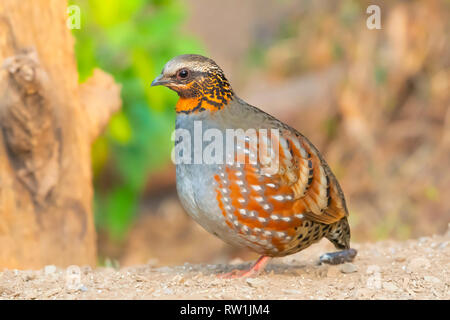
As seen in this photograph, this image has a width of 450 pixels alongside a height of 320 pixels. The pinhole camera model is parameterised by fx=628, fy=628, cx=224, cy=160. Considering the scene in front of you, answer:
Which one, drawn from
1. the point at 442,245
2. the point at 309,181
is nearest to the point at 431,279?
the point at 309,181

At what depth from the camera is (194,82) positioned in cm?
418

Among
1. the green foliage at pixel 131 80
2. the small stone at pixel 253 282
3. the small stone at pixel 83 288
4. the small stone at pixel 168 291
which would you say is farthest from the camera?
the green foliage at pixel 131 80

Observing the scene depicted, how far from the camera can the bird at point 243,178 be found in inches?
159

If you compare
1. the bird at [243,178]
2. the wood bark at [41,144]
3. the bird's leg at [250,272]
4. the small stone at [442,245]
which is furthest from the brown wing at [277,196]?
the wood bark at [41,144]

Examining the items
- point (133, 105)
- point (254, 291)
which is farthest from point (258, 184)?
point (133, 105)

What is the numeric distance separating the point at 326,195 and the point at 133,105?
161 inches

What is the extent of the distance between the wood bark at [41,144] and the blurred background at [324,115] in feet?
6.04

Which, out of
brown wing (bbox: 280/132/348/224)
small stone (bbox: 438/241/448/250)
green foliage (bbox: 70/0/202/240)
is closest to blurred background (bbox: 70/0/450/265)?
green foliage (bbox: 70/0/202/240)

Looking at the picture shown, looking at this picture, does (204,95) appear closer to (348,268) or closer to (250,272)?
(250,272)

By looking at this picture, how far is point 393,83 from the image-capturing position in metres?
9.95

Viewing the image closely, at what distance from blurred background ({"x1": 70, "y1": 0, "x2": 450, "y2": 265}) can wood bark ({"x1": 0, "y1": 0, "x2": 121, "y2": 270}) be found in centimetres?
184

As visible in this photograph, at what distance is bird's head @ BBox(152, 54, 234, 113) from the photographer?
417cm

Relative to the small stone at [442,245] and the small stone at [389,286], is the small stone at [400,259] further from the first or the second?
the small stone at [389,286]

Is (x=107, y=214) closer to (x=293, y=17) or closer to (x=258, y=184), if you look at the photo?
(x=258, y=184)
